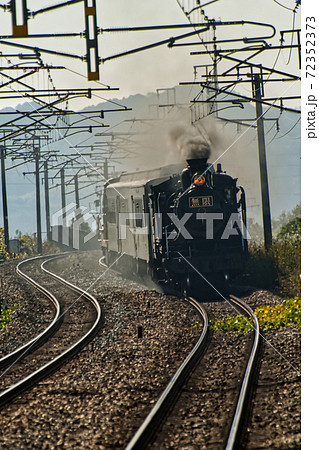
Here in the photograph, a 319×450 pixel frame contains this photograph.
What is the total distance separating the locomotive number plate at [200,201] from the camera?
18.5 meters

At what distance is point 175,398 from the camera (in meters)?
8.86

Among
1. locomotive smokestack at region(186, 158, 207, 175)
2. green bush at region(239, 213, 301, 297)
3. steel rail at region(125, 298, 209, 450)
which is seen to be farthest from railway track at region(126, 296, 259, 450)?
locomotive smokestack at region(186, 158, 207, 175)

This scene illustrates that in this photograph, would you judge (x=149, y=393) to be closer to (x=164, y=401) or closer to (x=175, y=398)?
(x=175, y=398)

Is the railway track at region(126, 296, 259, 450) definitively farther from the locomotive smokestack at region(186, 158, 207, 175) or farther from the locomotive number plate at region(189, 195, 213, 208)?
the locomotive smokestack at region(186, 158, 207, 175)

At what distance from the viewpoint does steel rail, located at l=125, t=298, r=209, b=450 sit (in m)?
7.10

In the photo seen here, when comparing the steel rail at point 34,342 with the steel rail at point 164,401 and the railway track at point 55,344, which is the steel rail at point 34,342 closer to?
the railway track at point 55,344

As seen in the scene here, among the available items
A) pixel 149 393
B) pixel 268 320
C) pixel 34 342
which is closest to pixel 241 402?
pixel 149 393

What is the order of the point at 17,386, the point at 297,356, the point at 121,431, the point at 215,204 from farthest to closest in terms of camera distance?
the point at 215,204 < the point at 297,356 < the point at 17,386 < the point at 121,431

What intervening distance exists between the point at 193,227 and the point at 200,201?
2.74 ft

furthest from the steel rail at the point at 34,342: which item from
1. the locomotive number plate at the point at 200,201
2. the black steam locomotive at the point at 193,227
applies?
the locomotive number plate at the point at 200,201
